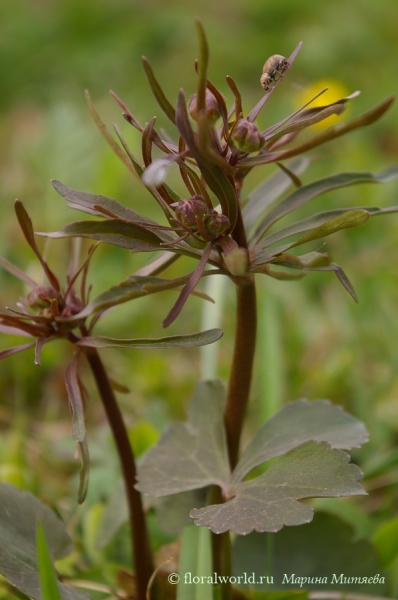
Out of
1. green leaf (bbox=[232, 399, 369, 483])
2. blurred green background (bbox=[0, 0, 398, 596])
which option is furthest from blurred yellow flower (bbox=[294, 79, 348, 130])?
green leaf (bbox=[232, 399, 369, 483])

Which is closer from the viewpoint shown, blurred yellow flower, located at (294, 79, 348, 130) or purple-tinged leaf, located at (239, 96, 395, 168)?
purple-tinged leaf, located at (239, 96, 395, 168)

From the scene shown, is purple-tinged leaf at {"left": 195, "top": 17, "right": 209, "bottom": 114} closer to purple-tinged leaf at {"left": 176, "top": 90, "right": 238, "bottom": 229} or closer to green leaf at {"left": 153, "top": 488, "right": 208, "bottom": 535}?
purple-tinged leaf at {"left": 176, "top": 90, "right": 238, "bottom": 229}

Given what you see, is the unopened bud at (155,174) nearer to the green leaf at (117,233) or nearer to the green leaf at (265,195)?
the green leaf at (117,233)

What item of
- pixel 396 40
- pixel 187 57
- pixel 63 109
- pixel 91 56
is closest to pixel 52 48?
pixel 91 56

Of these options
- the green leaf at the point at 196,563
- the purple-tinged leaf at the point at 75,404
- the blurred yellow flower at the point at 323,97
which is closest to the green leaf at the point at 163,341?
the purple-tinged leaf at the point at 75,404

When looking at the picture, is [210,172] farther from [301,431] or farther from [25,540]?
[25,540]

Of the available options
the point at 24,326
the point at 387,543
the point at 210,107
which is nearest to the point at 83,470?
the point at 24,326

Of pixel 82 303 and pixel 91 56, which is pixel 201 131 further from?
pixel 91 56
